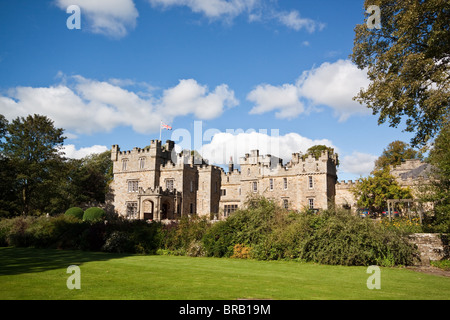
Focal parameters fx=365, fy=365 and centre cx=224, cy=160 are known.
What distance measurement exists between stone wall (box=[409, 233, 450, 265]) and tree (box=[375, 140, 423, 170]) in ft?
121

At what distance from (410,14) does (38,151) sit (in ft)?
118

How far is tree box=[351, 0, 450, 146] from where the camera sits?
1438cm

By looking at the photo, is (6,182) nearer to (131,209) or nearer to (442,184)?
(131,209)

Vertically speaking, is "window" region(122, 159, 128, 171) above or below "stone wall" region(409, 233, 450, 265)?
above

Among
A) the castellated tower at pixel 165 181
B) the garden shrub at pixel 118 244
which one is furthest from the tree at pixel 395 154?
the garden shrub at pixel 118 244

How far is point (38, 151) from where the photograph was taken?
37938 mm

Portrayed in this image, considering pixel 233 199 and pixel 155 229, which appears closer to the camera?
pixel 155 229

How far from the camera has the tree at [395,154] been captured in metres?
51.0

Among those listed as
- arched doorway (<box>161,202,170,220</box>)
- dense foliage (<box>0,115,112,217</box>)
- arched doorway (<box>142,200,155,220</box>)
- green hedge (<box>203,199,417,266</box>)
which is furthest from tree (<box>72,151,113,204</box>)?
green hedge (<box>203,199,417,266</box>)

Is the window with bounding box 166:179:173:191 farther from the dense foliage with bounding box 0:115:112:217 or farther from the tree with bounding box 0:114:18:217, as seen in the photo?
the tree with bounding box 0:114:18:217

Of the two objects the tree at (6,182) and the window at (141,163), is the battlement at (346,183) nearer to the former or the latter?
the window at (141,163)

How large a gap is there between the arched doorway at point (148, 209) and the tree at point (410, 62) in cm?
2742
